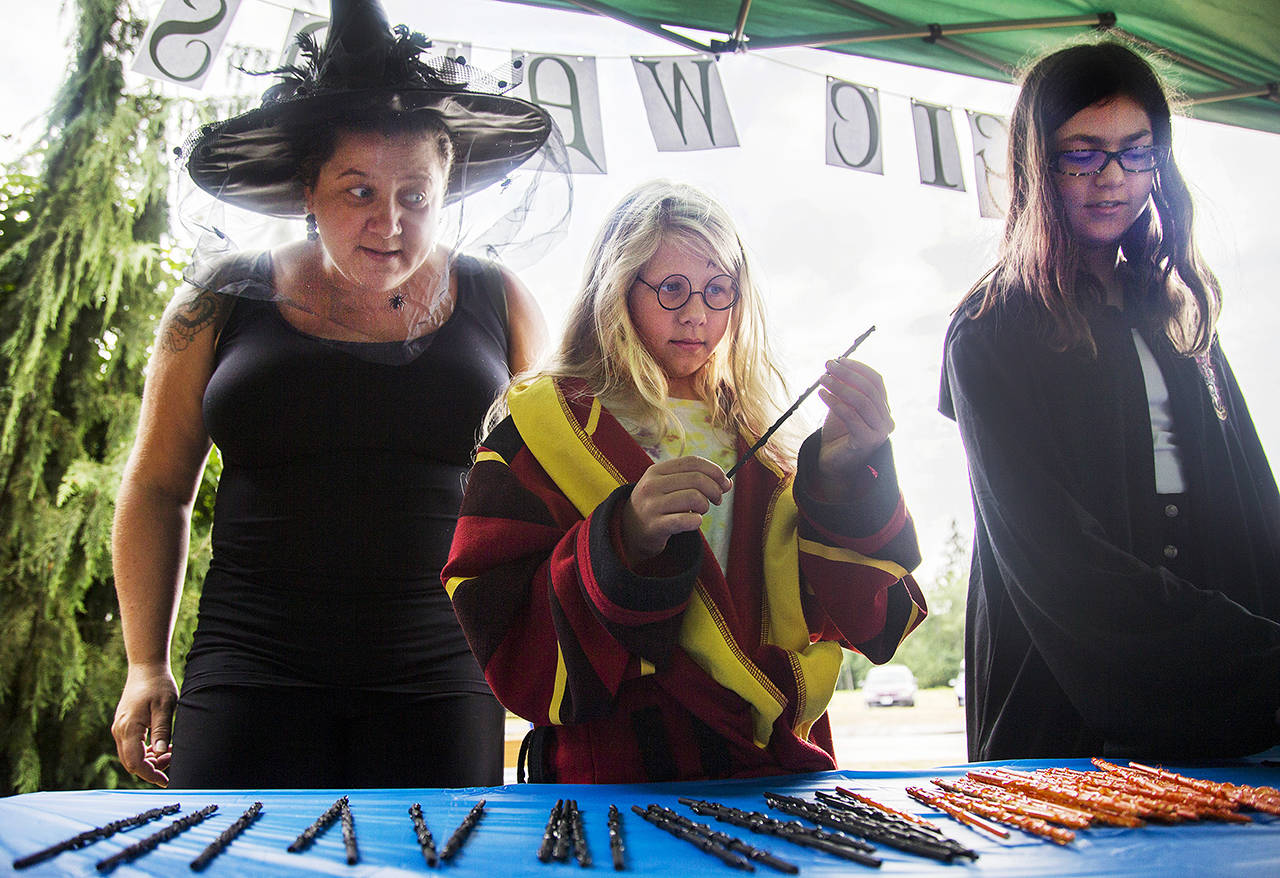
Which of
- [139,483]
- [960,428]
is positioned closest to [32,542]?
[139,483]

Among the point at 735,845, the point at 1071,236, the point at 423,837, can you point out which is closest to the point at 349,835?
the point at 423,837

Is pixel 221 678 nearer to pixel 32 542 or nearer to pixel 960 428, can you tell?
pixel 960 428

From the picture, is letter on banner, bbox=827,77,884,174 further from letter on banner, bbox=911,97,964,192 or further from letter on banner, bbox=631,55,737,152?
letter on banner, bbox=631,55,737,152

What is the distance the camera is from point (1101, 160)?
4.41ft

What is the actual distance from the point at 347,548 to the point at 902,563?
29.3 inches

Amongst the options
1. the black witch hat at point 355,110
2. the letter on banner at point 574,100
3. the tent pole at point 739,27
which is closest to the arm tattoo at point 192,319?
the black witch hat at point 355,110

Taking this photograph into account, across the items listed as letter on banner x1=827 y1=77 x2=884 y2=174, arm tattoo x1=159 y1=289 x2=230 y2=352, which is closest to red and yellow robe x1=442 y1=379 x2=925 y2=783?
arm tattoo x1=159 y1=289 x2=230 y2=352

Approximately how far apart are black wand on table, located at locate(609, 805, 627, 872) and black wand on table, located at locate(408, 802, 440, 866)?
0.12 m

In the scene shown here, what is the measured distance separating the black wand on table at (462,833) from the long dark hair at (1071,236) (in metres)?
0.98

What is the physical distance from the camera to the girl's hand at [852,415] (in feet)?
3.31

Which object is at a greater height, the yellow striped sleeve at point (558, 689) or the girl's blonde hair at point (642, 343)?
the girl's blonde hair at point (642, 343)

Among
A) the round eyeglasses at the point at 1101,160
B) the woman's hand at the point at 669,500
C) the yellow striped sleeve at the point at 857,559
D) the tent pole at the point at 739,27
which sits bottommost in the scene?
the yellow striped sleeve at the point at 857,559

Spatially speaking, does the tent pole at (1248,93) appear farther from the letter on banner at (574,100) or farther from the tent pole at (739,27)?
the letter on banner at (574,100)

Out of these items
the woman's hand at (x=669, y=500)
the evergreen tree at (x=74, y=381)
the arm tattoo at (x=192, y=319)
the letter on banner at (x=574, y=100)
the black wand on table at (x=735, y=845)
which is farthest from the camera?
the evergreen tree at (x=74, y=381)
